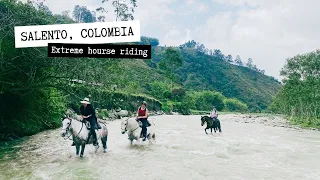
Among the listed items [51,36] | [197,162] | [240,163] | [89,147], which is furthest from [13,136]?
[240,163]

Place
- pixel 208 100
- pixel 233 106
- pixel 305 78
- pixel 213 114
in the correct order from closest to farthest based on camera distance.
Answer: pixel 213 114 < pixel 305 78 < pixel 208 100 < pixel 233 106

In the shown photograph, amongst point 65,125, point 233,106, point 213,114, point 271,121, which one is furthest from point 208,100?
A: point 65,125

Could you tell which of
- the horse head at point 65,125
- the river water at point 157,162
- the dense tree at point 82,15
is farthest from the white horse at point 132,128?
the dense tree at point 82,15

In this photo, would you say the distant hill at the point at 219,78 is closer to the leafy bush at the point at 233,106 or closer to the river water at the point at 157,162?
the leafy bush at the point at 233,106

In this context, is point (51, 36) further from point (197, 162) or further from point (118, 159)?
point (197, 162)

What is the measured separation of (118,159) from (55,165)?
2788 mm

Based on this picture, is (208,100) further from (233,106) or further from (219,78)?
(219,78)

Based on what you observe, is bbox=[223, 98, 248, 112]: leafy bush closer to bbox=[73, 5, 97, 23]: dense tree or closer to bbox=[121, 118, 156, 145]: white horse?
bbox=[73, 5, 97, 23]: dense tree

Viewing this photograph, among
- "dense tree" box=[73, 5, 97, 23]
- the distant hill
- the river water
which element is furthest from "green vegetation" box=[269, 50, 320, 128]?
"dense tree" box=[73, 5, 97, 23]

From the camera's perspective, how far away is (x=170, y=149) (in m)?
17.5

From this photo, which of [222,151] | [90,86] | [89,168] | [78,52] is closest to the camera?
[89,168]

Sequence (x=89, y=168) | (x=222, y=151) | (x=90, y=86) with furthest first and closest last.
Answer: (x=222, y=151)
(x=90, y=86)
(x=89, y=168)

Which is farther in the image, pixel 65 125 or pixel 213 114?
pixel 213 114

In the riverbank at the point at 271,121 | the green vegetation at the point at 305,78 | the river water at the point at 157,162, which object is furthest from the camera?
the green vegetation at the point at 305,78
